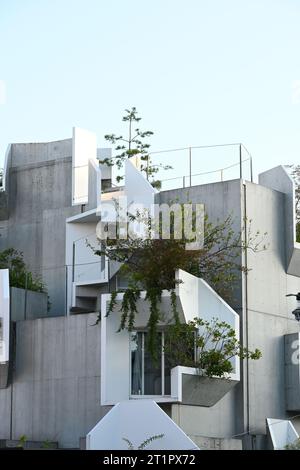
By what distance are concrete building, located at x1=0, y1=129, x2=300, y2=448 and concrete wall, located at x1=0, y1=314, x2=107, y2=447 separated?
3cm

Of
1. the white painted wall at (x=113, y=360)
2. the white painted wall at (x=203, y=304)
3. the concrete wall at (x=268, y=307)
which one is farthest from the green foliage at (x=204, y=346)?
the concrete wall at (x=268, y=307)

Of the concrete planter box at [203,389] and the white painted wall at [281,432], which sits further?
the white painted wall at [281,432]

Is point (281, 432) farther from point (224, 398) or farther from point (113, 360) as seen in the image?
point (113, 360)

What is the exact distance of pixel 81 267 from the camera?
36250mm

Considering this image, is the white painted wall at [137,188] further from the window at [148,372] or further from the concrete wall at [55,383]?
the window at [148,372]

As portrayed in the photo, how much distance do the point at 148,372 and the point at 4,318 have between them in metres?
5.16

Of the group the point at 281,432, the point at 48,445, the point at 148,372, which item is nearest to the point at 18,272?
the point at 48,445

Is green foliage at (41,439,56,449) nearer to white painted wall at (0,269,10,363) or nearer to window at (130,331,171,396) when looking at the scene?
white painted wall at (0,269,10,363)

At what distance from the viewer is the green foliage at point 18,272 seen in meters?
35.1

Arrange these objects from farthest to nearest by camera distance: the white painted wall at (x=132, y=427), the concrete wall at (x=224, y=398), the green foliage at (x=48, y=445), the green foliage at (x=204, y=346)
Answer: the green foliage at (x=48, y=445), the concrete wall at (x=224, y=398), the green foliage at (x=204, y=346), the white painted wall at (x=132, y=427)

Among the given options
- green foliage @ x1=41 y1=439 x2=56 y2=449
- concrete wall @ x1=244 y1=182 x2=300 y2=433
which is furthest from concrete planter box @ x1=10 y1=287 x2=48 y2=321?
concrete wall @ x1=244 y1=182 x2=300 y2=433

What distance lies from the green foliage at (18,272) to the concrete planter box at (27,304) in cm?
44

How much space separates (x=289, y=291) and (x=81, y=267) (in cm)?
748
